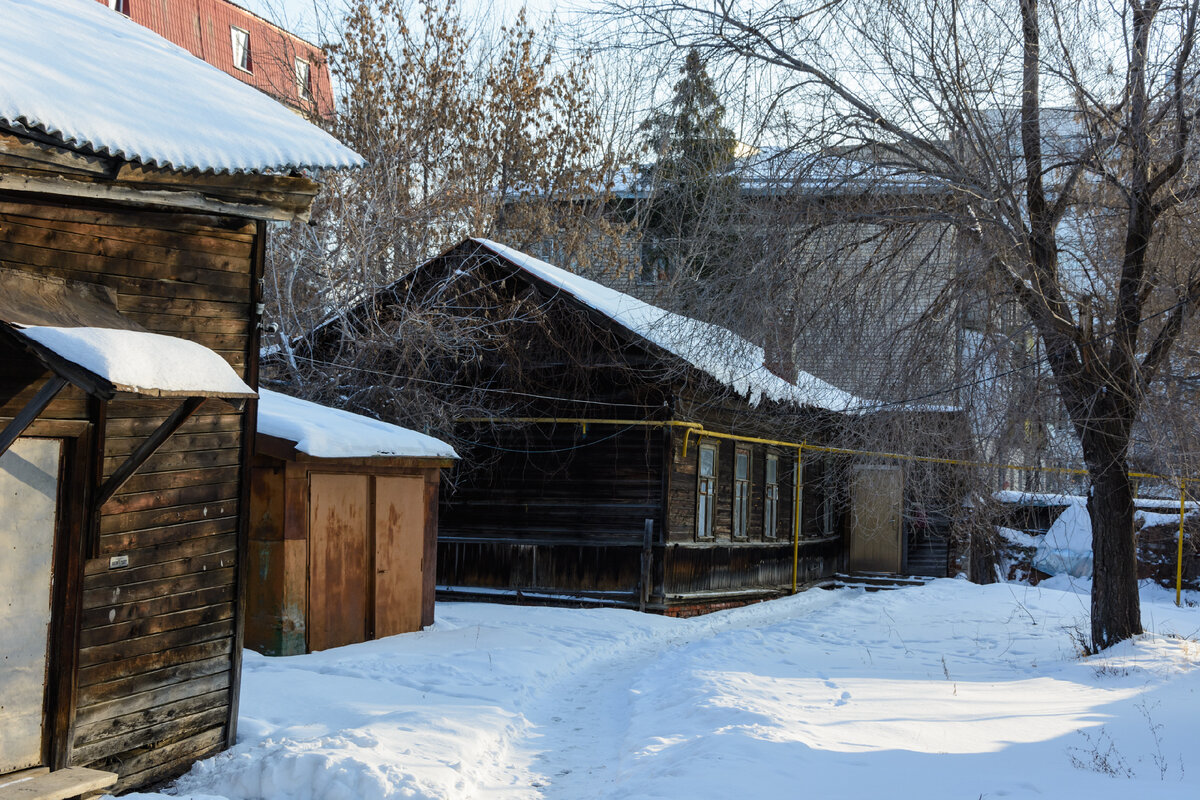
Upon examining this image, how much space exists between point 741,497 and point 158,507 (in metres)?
13.2

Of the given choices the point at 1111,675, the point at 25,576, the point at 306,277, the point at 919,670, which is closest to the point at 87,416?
the point at 25,576

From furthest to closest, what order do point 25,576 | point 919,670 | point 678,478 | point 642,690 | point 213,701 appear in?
point 678,478 → point 919,670 → point 642,690 → point 213,701 → point 25,576

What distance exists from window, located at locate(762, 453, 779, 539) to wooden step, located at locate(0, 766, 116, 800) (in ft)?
50.5

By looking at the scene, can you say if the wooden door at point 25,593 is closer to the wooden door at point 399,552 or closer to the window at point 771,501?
the wooden door at point 399,552

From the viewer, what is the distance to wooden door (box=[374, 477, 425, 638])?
36.8ft

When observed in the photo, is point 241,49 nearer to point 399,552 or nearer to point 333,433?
point 399,552

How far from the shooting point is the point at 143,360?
17.2 feet

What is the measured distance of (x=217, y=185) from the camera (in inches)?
249

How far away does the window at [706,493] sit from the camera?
16.5m

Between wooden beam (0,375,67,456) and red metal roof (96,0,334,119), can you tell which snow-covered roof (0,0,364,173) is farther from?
red metal roof (96,0,334,119)

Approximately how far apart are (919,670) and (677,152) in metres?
6.85

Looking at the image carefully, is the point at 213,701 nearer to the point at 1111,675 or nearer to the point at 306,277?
the point at 1111,675

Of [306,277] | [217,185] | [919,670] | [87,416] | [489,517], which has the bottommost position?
[919,670]

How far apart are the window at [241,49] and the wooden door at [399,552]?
28.1 m
